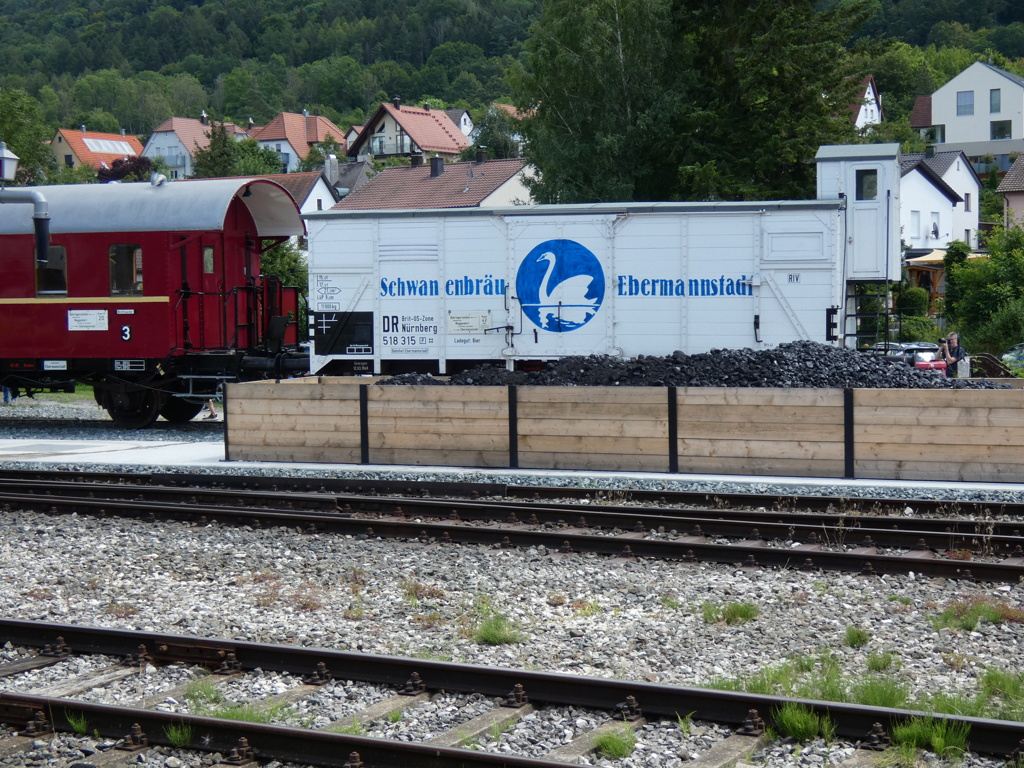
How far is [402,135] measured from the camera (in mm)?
111812

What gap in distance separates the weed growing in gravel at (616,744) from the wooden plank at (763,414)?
738 cm

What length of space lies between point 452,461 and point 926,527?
585cm

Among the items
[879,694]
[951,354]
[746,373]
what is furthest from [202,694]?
[951,354]

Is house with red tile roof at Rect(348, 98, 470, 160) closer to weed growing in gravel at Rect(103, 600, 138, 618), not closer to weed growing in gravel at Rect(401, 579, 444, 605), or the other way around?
weed growing in gravel at Rect(401, 579, 444, 605)

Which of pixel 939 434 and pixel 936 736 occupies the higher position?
pixel 939 434

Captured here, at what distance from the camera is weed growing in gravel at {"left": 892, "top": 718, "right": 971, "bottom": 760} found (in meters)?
5.04

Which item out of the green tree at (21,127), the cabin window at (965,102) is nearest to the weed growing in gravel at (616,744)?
the green tree at (21,127)

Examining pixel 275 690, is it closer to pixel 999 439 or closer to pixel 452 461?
pixel 452 461

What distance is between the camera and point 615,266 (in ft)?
59.5

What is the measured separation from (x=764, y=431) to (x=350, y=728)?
308 inches

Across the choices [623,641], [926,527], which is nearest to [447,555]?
[623,641]

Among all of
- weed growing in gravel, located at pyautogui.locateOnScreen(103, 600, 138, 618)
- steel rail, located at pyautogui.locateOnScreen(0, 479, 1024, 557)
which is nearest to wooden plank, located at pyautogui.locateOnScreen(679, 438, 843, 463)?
steel rail, located at pyautogui.locateOnScreen(0, 479, 1024, 557)

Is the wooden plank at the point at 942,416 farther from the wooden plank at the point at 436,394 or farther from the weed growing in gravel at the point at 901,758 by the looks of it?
the weed growing in gravel at the point at 901,758

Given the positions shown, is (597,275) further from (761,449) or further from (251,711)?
(251,711)
